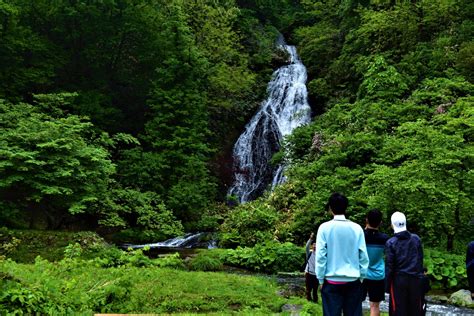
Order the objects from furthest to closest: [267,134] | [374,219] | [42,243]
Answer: [267,134]
[42,243]
[374,219]

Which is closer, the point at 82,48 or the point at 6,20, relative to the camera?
the point at 6,20

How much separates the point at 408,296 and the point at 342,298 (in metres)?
1.24

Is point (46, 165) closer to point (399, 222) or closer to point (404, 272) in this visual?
point (399, 222)

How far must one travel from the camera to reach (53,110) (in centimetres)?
1745

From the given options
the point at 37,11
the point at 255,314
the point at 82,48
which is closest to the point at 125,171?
the point at 82,48

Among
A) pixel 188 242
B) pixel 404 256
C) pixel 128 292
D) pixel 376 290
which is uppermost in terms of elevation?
pixel 404 256

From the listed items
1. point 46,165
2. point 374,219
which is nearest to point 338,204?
point 374,219

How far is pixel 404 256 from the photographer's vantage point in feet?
16.9

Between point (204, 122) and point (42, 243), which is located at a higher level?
point (204, 122)

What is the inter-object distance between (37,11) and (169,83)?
296 inches

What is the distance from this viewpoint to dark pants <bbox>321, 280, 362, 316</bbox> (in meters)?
4.38

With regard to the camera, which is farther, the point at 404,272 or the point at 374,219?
the point at 374,219

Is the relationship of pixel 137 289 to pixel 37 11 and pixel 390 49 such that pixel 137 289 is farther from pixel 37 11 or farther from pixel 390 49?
pixel 390 49

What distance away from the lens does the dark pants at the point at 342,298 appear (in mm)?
4375
